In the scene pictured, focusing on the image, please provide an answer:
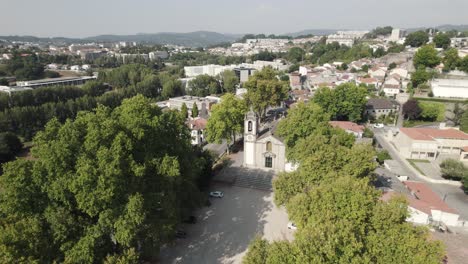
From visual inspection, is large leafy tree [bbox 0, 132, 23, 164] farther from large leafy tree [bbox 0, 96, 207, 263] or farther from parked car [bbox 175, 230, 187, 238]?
parked car [bbox 175, 230, 187, 238]

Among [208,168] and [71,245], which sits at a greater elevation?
[71,245]

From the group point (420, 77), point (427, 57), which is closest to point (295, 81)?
point (420, 77)

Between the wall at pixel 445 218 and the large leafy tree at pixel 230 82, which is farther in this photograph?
the large leafy tree at pixel 230 82

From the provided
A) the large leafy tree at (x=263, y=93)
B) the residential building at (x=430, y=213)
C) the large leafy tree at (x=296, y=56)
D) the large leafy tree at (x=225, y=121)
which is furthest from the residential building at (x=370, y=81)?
the large leafy tree at (x=296, y=56)

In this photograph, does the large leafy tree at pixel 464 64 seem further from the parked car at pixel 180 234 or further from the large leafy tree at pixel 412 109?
the parked car at pixel 180 234

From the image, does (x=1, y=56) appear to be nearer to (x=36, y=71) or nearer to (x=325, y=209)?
(x=36, y=71)

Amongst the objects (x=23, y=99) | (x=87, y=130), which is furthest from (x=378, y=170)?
(x=23, y=99)

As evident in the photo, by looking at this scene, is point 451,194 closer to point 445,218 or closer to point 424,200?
point 424,200
